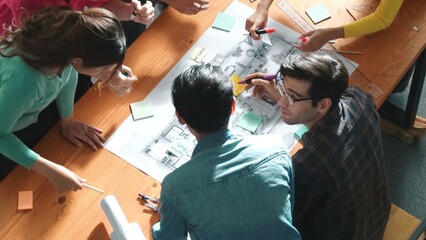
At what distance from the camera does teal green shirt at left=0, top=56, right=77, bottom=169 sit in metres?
1.32

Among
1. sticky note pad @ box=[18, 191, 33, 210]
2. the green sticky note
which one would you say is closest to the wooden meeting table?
sticky note pad @ box=[18, 191, 33, 210]

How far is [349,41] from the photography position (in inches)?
66.0

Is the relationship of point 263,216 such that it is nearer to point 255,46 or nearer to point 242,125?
point 242,125

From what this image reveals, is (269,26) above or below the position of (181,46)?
above

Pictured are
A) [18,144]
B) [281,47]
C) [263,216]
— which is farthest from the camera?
[281,47]

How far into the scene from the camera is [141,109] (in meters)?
1.54

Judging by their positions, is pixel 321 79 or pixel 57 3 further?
pixel 57 3

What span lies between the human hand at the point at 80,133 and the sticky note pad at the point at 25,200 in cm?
20

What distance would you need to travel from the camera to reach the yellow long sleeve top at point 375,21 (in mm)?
1623

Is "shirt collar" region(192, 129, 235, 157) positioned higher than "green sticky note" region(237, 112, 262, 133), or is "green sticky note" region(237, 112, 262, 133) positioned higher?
"shirt collar" region(192, 129, 235, 157)

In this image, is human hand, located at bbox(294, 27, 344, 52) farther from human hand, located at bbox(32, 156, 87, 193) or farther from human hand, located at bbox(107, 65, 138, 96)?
human hand, located at bbox(32, 156, 87, 193)

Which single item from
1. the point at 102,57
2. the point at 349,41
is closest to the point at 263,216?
the point at 102,57

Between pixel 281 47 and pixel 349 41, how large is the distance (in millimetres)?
227

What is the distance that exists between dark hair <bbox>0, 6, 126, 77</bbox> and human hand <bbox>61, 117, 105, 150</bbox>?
222 millimetres
